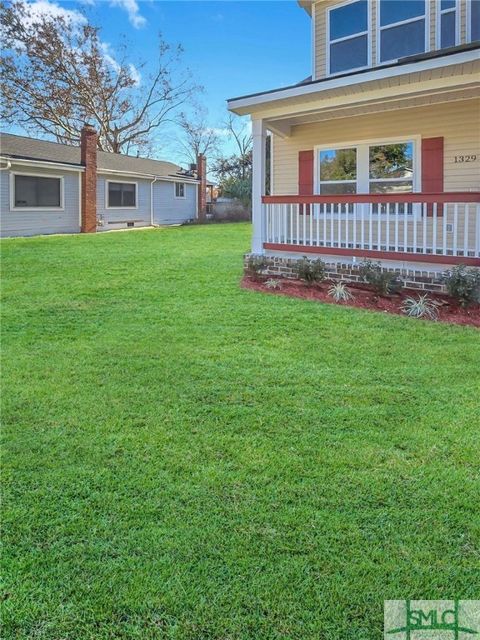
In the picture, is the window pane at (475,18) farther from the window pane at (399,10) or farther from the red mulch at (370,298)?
the red mulch at (370,298)

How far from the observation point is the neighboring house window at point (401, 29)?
10203 millimetres

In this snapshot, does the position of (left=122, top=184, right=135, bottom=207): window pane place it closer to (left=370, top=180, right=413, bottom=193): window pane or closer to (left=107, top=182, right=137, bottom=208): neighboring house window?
(left=107, top=182, right=137, bottom=208): neighboring house window

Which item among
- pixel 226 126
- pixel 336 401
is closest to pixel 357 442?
pixel 336 401

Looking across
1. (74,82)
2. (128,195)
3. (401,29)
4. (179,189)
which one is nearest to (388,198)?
(401,29)

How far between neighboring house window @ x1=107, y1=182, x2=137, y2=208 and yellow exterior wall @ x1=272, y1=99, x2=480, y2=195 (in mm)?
13599

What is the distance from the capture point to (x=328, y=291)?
305 inches

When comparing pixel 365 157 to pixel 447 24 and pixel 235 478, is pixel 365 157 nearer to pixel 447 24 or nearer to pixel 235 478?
pixel 447 24

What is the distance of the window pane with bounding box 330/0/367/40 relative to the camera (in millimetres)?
10875

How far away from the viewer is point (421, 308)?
21.3ft

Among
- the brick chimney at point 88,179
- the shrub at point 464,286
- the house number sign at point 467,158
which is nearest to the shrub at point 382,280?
the shrub at point 464,286

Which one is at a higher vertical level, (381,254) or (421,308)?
(381,254)

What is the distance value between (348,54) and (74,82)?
2511 centimetres

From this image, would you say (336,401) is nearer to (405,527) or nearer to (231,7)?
Result: (405,527)

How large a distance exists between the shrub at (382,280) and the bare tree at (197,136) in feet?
112
